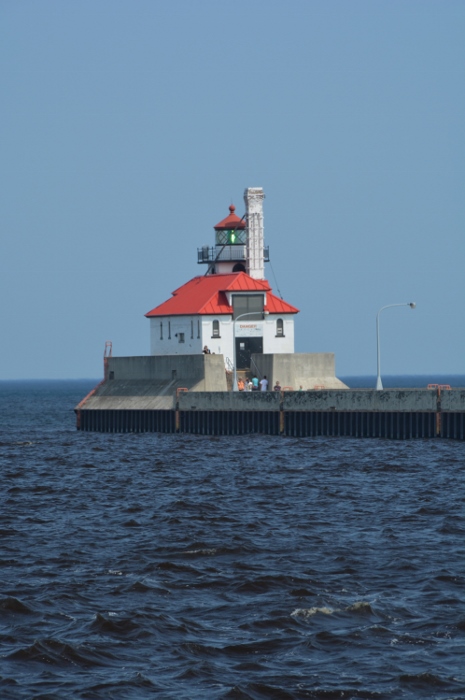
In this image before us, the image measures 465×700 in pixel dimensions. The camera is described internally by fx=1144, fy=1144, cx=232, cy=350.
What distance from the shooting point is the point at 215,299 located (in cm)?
→ 6506

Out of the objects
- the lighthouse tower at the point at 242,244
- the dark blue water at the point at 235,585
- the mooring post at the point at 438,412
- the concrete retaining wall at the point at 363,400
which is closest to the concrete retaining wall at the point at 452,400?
the mooring post at the point at 438,412

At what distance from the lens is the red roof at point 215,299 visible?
212ft

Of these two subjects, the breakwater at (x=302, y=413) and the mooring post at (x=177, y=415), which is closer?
the breakwater at (x=302, y=413)

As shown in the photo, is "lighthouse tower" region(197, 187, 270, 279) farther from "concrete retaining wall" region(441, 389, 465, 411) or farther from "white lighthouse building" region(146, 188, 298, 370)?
"concrete retaining wall" region(441, 389, 465, 411)

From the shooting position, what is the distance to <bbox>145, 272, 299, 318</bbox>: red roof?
6469 centimetres

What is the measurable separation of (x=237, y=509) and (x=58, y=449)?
81.0ft

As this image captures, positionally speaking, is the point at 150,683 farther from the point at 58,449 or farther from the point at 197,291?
the point at 197,291

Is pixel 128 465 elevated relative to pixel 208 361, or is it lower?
lower

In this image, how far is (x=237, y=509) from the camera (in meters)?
31.2

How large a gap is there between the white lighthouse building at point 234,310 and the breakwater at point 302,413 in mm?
4247

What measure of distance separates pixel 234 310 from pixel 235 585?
145ft

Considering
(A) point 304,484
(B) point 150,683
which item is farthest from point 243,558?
(A) point 304,484

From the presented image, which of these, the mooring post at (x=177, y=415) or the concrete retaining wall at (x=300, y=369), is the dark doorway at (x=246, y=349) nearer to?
the concrete retaining wall at (x=300, y=369)

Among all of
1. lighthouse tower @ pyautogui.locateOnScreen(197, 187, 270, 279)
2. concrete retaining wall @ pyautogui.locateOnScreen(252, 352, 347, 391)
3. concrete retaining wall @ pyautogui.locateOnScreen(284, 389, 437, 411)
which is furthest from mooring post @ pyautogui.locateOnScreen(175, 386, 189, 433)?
lighthouse tower @ pyautogui.locateOnScreen(197, 187, 270, 279)
